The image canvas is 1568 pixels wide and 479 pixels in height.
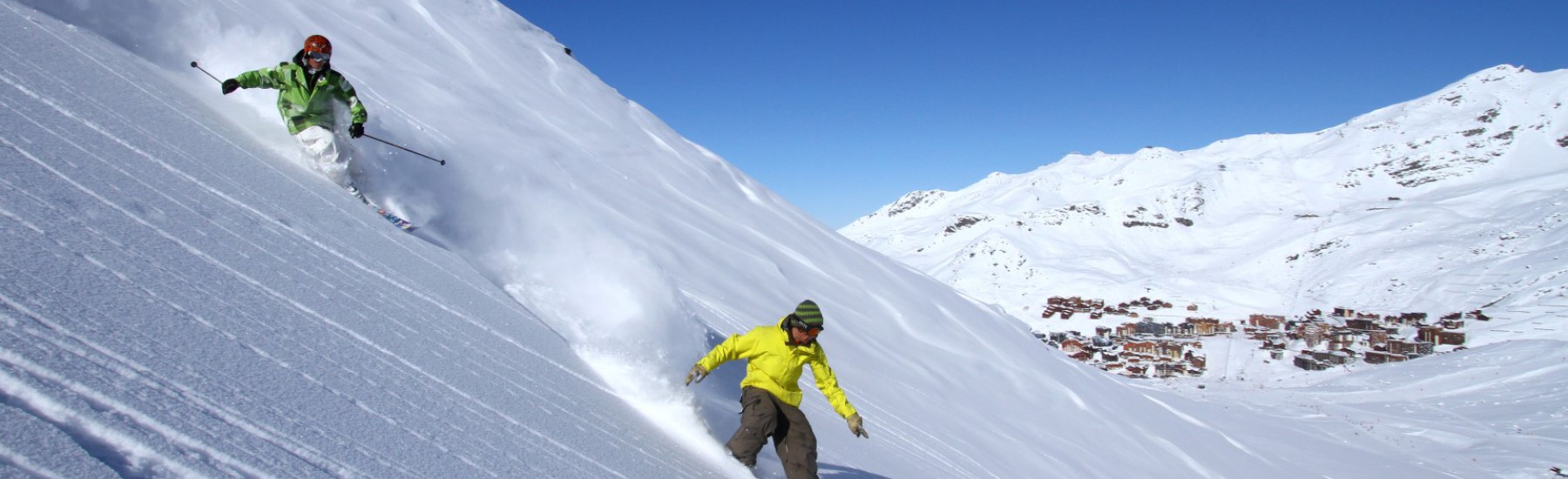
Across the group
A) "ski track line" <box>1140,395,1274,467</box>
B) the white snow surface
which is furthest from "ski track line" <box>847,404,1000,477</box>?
"ski track line" <box>1140,395,1274,467</box>

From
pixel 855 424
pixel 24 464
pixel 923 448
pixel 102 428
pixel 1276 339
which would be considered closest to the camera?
pixel 24 464

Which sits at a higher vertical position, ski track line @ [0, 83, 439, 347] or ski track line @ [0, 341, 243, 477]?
ski track line @ [0, 83, 439, 347]

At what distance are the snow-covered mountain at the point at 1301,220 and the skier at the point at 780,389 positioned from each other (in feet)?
163

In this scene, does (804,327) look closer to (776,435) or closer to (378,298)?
(776,435)

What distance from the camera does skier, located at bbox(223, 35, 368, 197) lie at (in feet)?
19.5

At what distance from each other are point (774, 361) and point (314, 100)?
4.24m

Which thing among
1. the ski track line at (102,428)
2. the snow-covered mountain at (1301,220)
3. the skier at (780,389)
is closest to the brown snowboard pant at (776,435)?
the skier at (780,389)

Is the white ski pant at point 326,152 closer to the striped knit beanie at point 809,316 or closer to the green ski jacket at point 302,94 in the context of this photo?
the green ski jacket at point 302,94

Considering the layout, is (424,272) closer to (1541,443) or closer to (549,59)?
(549,59)

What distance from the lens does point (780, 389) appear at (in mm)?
4551

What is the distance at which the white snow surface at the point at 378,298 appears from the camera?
2117 mm

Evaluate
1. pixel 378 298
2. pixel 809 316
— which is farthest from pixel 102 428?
pixel 809 316

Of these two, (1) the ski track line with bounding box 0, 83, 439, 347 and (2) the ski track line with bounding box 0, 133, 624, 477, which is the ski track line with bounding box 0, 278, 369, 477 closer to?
(2) the ski track line with bounding box 0, 133, 624, 477

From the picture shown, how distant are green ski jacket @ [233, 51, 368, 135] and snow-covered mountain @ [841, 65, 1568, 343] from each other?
51634 mm
